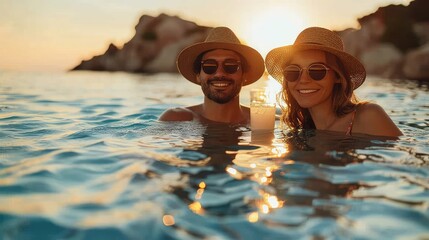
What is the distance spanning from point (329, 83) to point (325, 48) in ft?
1.30

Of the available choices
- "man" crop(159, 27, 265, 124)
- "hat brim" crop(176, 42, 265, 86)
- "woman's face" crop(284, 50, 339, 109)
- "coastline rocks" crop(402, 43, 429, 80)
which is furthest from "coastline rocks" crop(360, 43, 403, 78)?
"woman's face" crop(284, 50, 339, 109)

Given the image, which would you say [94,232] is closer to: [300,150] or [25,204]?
[25,204]

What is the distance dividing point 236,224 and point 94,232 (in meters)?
0.83

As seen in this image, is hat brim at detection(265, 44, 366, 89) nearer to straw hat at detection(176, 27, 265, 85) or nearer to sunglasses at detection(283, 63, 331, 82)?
sunglasses at detection(283, 63, 331, 82)

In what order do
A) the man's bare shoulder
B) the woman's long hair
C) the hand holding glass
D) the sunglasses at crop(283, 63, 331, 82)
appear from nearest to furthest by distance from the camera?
the sunglasses at crop(283, 63, 331, 82) → the woman's long hair → the hand holding glass → the man's bare shoulder

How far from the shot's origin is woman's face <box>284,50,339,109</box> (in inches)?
Answer: 204

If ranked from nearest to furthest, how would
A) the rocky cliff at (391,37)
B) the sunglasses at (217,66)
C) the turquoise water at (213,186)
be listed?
the turquoise water at (213,186) < the sunglasses at (217,66) < the rocky cliff at (391,37)

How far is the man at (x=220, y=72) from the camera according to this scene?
6531 millimetres

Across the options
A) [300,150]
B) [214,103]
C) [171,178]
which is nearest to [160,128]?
[214,103]

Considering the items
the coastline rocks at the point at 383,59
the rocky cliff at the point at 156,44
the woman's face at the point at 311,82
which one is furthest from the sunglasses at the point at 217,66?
the rocky cliff at the point at 156,44

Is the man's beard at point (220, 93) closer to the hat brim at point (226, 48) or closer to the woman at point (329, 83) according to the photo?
the hat brim at point (226, 48)

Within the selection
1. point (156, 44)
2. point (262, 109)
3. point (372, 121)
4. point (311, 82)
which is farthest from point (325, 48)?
point (156, 44)

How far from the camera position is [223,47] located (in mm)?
6629

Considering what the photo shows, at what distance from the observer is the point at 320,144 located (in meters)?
5.14
